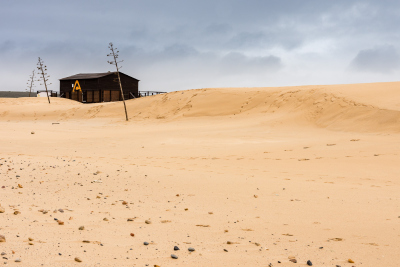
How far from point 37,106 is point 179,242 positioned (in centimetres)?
4111

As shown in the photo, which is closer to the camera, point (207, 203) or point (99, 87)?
point (207, 203)

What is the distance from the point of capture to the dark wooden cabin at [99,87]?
49.1 metres

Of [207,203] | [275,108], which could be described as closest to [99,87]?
[275,108]

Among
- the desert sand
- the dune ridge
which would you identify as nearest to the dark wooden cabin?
the dune ridge

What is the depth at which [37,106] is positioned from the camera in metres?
41.6

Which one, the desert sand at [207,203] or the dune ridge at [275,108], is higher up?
the dune ridge at [275,108]

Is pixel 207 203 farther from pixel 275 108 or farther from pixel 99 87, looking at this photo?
pixel 99 87

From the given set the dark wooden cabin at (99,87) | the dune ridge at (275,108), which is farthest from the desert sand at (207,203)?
the dark wooden cabin at (99,87)

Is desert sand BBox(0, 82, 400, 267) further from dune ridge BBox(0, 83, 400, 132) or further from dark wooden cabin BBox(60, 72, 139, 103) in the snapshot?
dark wooden cabin BBox(60, 72, 139, 103)

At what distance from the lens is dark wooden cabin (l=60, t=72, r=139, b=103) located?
4909cm

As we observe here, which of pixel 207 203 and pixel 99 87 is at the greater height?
pixel 99 87

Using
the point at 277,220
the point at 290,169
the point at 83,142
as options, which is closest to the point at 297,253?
the point at 277,220

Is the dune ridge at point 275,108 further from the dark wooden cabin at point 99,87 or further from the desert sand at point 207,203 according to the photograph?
the dark wooden cabin at point 99,87

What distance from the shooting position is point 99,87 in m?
48.9
